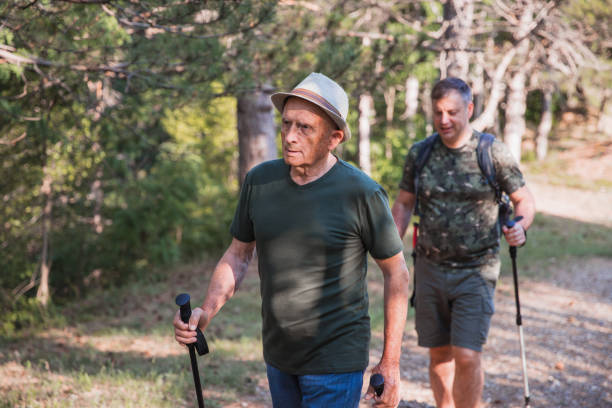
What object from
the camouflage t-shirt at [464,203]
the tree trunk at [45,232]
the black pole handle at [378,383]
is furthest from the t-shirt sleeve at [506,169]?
the tree trunk at [45,232]

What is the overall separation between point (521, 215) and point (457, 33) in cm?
571

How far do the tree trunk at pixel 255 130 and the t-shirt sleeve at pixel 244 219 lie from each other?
8.40 m

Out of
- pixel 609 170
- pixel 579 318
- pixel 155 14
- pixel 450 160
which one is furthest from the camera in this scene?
pixel 609 170

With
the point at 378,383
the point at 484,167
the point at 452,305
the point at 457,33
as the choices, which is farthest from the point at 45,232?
the point at 378,383

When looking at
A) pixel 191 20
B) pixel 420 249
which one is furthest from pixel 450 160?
pixel 191 20

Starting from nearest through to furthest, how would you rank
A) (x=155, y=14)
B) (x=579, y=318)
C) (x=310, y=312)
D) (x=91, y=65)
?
(x=310, y=312) → (x=155, y=14) → (x=91, y=65) → (x=579, y=318)

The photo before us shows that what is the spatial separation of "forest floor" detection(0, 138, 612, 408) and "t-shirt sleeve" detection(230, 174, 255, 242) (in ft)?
8.86

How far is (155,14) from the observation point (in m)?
5.12

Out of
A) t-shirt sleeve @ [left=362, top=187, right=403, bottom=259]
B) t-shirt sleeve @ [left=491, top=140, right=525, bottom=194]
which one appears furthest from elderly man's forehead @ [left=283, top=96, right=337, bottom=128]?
t-shirt sleeve @ [left=491, top=140, right=525, bottom=194]

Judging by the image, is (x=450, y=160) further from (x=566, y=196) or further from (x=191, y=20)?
(x=566, y=196)

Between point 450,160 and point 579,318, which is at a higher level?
point 450,160

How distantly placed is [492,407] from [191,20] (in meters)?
4.31

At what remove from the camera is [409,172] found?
4.36 meters

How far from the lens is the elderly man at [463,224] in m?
4.07
